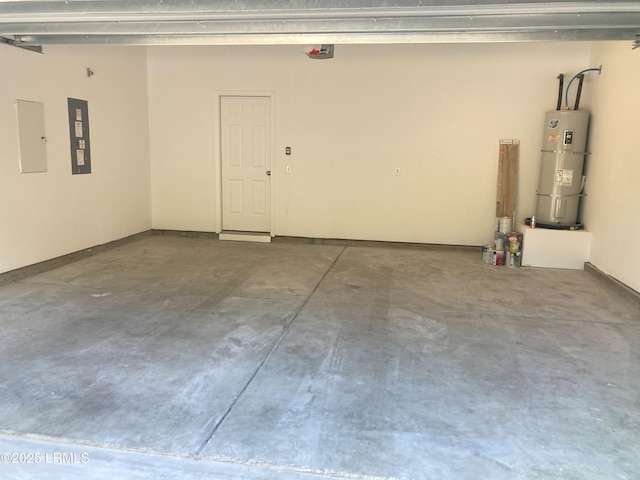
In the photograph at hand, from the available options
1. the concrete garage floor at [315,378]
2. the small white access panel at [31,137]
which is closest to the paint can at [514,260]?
the concrete garage floor at [315,378]

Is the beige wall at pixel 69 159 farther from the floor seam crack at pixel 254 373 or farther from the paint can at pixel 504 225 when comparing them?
the paint can at pixel 504 225

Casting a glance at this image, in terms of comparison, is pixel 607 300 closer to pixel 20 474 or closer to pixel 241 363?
pixel 241 363

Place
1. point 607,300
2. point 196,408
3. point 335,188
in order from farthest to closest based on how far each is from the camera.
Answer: point 335,188 < point 607,300 < point 196,408

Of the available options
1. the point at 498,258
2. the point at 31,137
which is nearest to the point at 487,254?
the point at 498,258

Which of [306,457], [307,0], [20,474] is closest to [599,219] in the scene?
[307,0]

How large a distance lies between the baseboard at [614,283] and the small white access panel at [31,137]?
6.24m

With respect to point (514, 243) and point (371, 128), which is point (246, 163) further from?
point (514, 243)

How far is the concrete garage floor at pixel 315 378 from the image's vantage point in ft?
7.36

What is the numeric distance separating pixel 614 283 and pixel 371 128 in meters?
3.68

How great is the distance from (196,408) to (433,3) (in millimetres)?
2894

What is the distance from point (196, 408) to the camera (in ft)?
8.64

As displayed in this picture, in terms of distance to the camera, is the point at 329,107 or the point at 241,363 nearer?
the point at 241,363

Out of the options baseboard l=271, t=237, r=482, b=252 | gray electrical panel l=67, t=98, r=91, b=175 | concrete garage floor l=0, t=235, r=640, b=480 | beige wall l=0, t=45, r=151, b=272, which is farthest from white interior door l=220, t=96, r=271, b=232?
concrete garage floor l=0, t=235, r=640, b=480

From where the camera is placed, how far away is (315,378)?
3.03m
